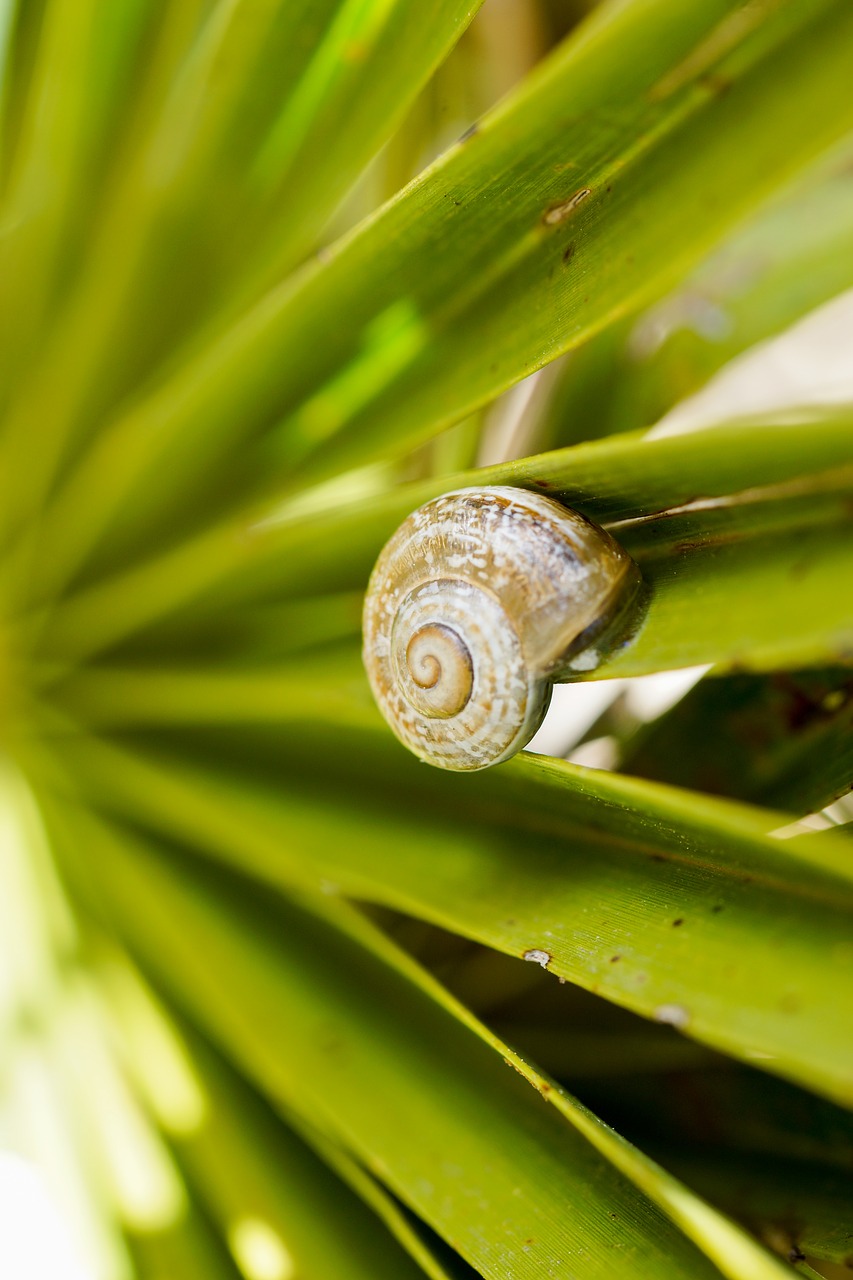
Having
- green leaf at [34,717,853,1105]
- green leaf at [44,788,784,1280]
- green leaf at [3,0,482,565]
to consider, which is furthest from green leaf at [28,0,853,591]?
green leaf at [44,788,784,1280]

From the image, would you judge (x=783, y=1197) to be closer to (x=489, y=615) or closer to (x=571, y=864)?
(x=571, y=864)

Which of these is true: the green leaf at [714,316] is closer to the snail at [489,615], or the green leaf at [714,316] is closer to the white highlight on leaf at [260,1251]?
the snail at [489,615]

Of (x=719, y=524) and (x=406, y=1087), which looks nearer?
(x=719, y=524)

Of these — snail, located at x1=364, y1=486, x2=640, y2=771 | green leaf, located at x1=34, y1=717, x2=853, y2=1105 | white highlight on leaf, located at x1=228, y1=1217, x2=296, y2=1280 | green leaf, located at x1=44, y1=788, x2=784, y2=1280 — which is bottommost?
white highlight on leaf, located at x1=228, y1=1217, x2=296, y2=1280

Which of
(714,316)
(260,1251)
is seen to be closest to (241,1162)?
(260,1251)

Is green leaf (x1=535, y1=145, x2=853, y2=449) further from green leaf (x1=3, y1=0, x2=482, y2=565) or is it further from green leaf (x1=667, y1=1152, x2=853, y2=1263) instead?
green leaf (x1=667, y1=1152, x2=853, y2=1263)

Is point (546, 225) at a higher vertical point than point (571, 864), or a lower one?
higher

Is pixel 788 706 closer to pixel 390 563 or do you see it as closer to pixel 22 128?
pixel 390 563
